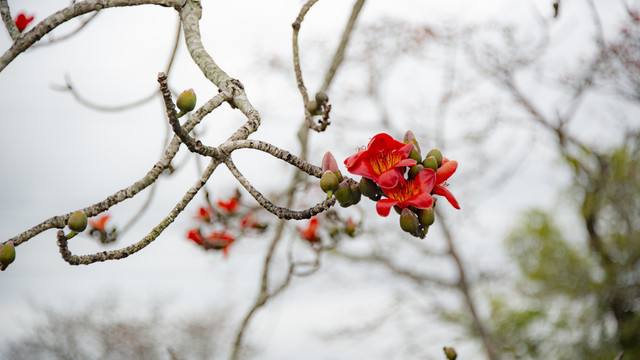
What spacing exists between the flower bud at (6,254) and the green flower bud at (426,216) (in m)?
0.51

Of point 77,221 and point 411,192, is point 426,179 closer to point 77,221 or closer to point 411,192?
point 411,192

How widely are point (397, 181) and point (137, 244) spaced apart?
34cm

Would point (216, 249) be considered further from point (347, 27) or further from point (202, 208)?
point (347, 27)

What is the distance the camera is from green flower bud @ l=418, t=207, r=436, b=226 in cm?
73

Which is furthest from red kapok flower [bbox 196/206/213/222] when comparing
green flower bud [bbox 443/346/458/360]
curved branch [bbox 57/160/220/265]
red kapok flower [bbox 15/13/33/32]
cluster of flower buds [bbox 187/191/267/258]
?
curved branch [bbox 57/160/220/265]

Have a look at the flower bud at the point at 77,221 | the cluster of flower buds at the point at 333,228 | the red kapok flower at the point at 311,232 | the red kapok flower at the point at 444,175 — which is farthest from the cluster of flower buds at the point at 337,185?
the red kapok flower at the point at 311,232

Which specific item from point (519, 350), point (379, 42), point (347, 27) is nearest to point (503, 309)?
point (519, 350)

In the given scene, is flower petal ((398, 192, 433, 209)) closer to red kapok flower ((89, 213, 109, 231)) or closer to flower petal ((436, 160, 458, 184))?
flower petal ((436, 160, 458, 184))

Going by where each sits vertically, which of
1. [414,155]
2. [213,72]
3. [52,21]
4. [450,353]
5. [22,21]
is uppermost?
[22,21]

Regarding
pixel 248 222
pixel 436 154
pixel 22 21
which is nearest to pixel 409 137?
pixel 436 154

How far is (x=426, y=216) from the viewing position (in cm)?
73

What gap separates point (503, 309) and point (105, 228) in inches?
209

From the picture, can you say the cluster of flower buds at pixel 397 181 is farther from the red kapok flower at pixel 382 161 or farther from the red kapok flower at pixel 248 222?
the red kapok flower at pixel 248 222

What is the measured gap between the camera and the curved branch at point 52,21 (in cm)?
71
